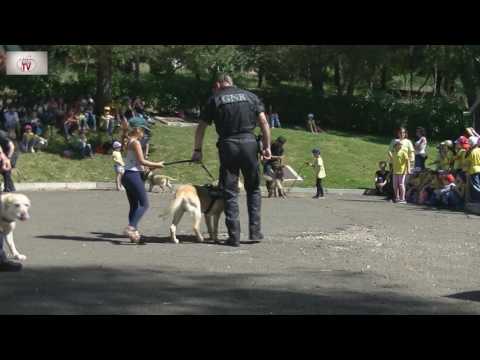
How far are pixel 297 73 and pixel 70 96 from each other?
1843 centimetres

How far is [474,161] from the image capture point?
1819 centimetres

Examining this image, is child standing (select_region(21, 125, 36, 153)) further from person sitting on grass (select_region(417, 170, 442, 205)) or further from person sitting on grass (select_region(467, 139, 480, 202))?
person sitting on grass (select_region(467, 139, 480, 202))

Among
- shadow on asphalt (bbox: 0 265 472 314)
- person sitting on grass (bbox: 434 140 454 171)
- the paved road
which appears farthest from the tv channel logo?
shadow on asphalt (bbox: 0 265 472 314)

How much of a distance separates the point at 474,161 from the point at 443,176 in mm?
1519

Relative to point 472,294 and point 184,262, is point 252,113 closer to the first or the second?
point 184,262

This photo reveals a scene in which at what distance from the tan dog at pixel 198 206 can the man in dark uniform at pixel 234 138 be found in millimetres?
330

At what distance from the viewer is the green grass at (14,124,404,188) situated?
27.2m

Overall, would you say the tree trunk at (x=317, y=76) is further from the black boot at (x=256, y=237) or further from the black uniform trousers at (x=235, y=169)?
the black uniform trousers at (x=235, y=169)

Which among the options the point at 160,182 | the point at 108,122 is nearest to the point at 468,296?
the point at 160,182

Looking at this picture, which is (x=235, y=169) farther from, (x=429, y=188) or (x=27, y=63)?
(x=27, y=63)

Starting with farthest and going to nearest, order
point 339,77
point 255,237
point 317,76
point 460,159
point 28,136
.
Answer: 1. point 339,77
2. point 317,76
3. point 28,136
4. point 460,159
5. point 255,237

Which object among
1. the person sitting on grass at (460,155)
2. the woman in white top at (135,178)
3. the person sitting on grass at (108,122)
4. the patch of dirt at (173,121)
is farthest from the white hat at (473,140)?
the patch of dirt at (173,121)

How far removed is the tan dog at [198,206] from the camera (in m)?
11.3

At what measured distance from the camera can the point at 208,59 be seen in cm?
3800
